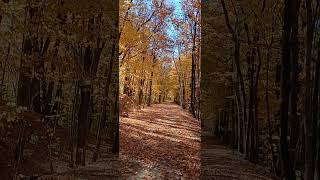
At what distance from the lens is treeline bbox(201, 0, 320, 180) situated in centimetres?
212

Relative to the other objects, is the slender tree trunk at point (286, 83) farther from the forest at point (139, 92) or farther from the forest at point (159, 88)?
the forest at point (159, 88)

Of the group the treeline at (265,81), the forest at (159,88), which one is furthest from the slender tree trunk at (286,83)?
the forest at (159,88)

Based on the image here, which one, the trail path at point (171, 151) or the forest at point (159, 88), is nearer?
the trail path at point (171, 151)

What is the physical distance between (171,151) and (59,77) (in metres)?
0.92

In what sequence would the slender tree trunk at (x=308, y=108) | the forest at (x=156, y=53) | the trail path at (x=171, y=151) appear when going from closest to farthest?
the slender tree trunk at (x=308, y=108), the trail path at (x=171, y=151), the forest at (x=156, y=53)

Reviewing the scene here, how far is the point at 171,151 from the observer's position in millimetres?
2648

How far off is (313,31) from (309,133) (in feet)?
1.84

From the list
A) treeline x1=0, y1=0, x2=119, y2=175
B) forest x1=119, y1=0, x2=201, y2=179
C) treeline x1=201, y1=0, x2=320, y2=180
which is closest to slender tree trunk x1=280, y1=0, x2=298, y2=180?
treeline x1=201, y1=0, x2=320, y2=180

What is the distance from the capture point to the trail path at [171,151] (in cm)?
246

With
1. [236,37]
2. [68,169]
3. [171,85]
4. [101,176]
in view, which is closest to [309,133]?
[236,37]

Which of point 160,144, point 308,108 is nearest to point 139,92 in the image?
point 160,144

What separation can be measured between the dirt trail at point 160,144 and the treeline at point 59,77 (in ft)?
0.39

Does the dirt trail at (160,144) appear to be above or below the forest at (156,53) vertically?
below

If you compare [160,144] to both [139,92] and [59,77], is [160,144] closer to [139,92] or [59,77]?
[139,92]
